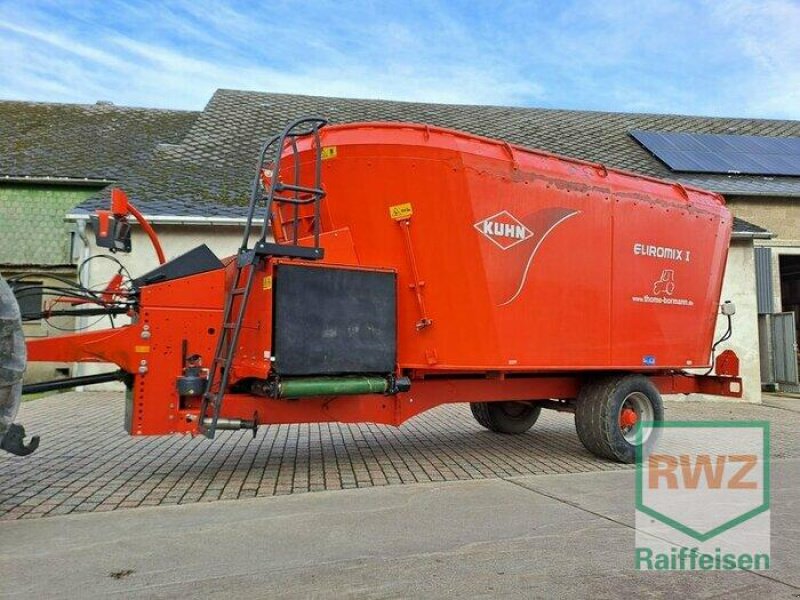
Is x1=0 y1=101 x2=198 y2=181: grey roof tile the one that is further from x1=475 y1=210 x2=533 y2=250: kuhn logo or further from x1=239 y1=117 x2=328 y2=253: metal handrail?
x1=475 y1=210 x2=533 y2=250: kuhn logo

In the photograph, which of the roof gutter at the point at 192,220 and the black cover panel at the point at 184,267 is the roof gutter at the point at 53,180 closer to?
the roof gutter at the point at 192,220

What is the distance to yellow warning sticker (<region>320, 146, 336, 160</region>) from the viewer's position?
591 cm

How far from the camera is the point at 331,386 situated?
5.38 m

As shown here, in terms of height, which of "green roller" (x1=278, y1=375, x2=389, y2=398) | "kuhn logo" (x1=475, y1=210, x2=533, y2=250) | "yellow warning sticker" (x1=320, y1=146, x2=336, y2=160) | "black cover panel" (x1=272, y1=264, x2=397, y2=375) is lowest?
"green roller" (x1=278, y1=375, x2=389, y2=398)

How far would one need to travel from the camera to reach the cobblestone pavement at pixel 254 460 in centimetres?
540

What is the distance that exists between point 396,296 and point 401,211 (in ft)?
2.50

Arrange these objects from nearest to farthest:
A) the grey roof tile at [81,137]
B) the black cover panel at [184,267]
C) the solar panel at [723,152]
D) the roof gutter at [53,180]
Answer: the black cover panel at [184,267]
the roof gutter at [53,180]
the grey roof tile at [81,137]
the solar panel at [723,152]

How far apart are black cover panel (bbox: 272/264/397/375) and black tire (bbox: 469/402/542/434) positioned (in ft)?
10.5

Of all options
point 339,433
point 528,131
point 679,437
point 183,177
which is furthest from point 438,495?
point 528,131

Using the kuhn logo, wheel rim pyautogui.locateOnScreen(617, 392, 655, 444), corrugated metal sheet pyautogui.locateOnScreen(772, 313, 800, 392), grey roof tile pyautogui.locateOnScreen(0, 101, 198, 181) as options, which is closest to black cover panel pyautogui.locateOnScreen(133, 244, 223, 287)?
the kuhn logo

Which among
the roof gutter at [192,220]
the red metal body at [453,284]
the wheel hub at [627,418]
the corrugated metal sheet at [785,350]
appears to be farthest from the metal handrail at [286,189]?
the corrugated metal sheet at [785,350]

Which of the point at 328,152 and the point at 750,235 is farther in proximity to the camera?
the point at 750,235

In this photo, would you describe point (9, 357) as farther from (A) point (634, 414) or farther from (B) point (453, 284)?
(A) point (634, 414)

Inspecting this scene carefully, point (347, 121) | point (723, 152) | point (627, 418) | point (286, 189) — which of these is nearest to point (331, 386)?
point (286, 189)
